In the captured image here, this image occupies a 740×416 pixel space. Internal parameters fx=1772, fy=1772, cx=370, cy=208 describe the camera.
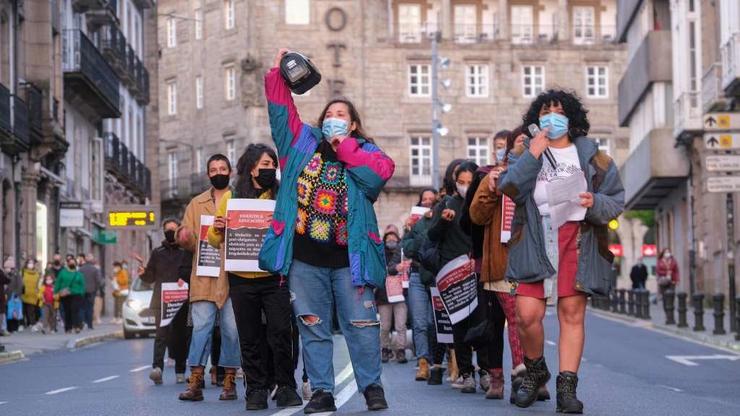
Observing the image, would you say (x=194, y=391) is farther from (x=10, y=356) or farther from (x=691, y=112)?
(x=691, y=112)

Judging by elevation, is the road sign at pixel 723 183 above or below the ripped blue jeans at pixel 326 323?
above

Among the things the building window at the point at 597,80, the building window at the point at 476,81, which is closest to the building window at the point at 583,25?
the building window at the point at 597,80

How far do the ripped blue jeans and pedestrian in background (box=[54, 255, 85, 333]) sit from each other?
25.4 m

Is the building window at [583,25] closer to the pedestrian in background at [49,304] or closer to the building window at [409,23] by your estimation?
the building window at [409,23]

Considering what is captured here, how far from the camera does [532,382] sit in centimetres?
1068

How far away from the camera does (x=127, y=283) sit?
4341 centimetres

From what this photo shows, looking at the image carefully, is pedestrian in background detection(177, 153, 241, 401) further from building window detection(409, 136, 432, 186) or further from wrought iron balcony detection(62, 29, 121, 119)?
building window detection(409, 136, 432, 186)

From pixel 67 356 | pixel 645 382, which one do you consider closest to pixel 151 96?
pixel 67 356

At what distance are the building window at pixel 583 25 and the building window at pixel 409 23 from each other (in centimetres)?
841

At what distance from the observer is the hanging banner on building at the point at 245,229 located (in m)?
11.9

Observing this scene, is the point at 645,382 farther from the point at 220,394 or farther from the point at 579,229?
the point at 579,229

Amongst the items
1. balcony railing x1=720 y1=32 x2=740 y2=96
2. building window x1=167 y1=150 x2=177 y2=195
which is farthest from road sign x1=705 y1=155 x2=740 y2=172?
building window x1=167 y1=150 x2=177 y2=195

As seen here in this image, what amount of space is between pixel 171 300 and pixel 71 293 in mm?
19828

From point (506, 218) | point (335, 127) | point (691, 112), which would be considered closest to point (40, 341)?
point (506, 218)
